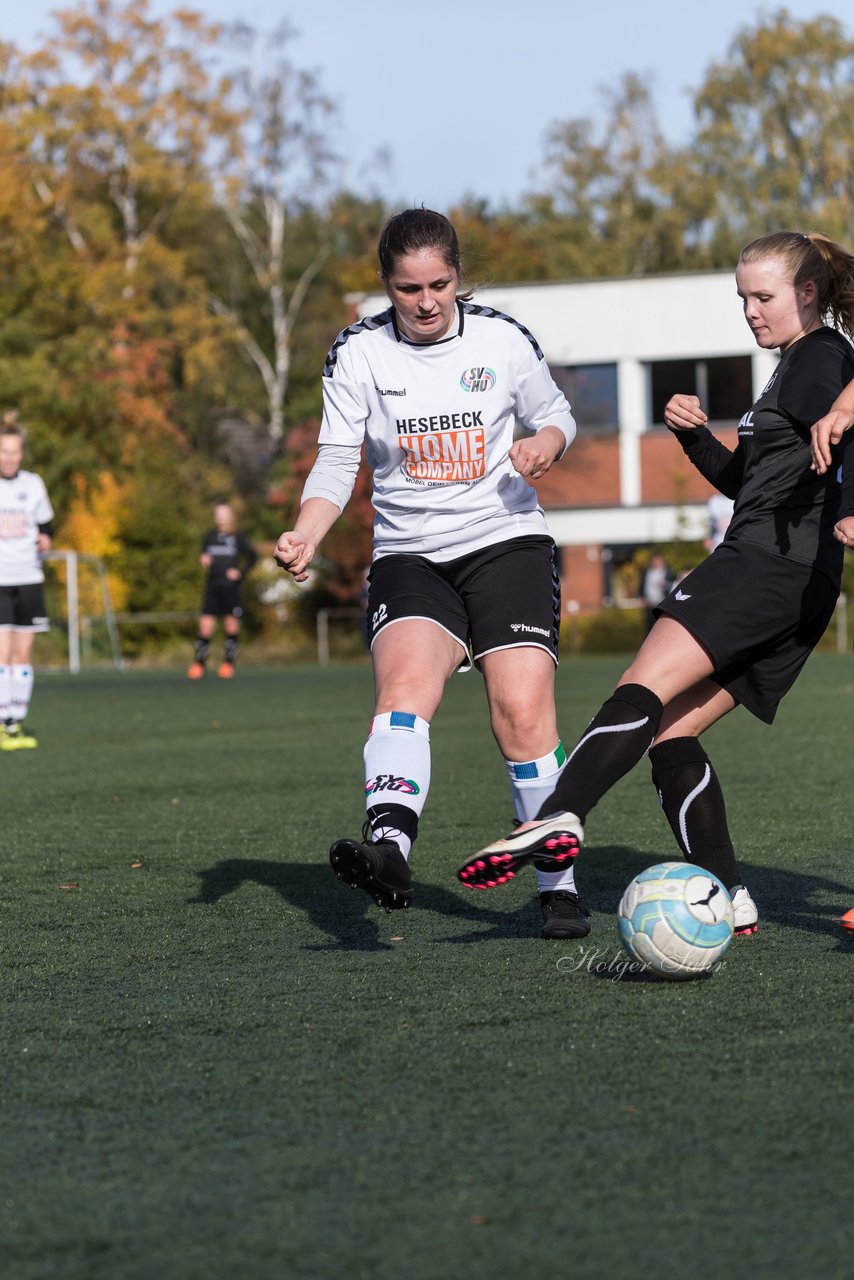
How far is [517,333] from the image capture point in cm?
509

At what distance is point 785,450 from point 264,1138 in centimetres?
243

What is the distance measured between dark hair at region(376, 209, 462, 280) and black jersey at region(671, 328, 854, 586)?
940 millimetres

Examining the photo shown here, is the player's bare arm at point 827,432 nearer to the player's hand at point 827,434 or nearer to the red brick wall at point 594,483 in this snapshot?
the player's hand at point 827,434

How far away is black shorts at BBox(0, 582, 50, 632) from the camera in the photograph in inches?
518

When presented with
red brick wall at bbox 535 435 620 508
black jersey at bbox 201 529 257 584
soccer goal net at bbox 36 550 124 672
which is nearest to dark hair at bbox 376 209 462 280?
black jersey at bbox 201 529 257 584

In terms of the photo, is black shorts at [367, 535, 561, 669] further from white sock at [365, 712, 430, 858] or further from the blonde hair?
the blonde hair

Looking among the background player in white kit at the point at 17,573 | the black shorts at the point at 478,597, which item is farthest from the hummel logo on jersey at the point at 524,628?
the background player in white kit at the point at 17,573

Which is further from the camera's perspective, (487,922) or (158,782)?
(158,782)

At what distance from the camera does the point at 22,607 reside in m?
13.3

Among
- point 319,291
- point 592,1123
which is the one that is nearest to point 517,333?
point 592,1123

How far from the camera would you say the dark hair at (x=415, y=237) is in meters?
4.63

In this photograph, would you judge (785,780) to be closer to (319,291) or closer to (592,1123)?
(592,1123)
